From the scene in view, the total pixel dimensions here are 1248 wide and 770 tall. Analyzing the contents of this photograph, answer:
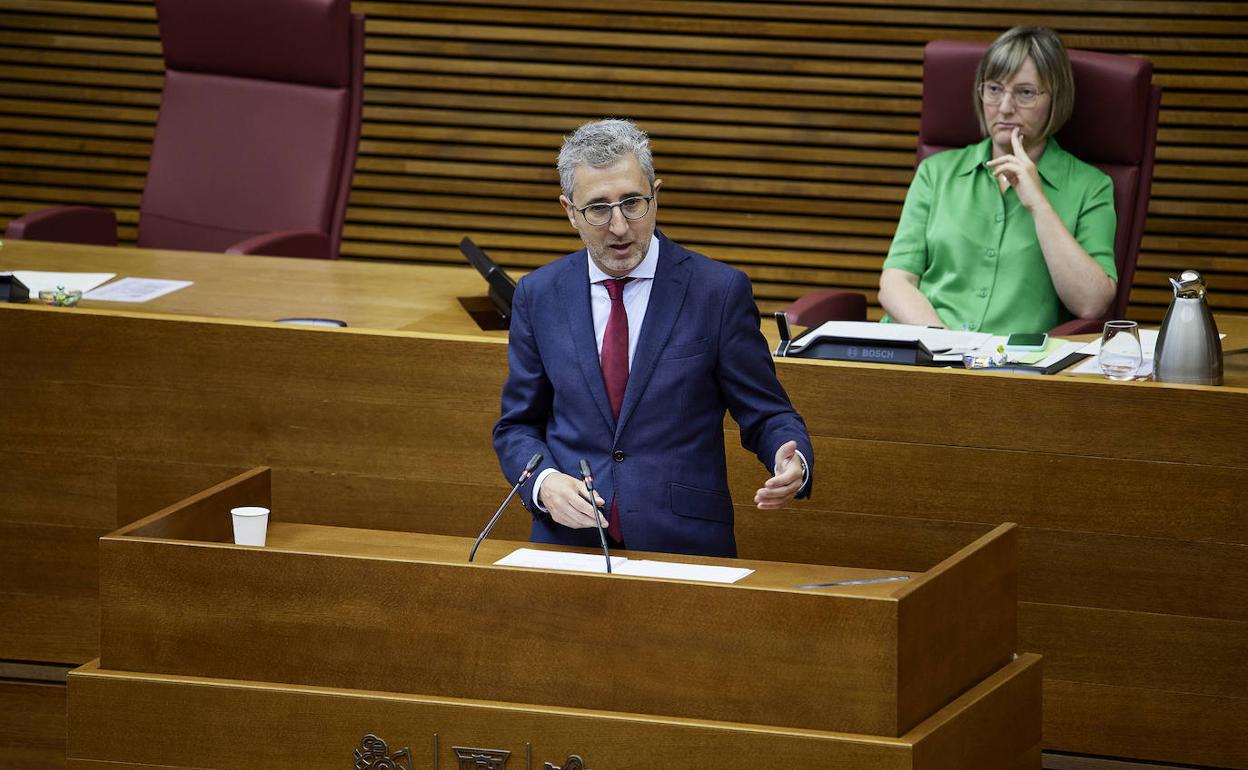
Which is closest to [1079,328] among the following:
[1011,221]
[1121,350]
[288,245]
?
[1011,221]

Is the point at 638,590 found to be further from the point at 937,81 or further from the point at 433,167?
the point at 433,167

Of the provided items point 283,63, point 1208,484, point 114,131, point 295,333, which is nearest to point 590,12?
point 283,63

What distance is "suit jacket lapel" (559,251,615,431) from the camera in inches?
105

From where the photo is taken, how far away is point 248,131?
4.92 meters

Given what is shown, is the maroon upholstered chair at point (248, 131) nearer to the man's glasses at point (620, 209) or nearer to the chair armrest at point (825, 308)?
the chair armrest at point (825, 308)

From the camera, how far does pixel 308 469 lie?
3469mm

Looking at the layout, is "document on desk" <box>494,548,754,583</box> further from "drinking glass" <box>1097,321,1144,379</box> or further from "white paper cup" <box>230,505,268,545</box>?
"drinking glass" <box>1097,321,1144,379</box>

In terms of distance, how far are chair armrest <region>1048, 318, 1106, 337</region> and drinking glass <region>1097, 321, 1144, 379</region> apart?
1.83ft

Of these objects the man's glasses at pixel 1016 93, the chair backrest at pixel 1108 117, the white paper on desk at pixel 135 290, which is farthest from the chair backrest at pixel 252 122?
the man's glasses at pixel 1016 93

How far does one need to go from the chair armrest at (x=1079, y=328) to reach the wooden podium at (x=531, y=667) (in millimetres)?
1391

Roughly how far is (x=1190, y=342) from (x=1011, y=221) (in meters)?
0.97

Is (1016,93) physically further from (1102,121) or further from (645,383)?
(645,383)

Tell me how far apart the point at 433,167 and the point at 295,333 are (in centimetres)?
273

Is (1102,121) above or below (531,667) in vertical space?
above
